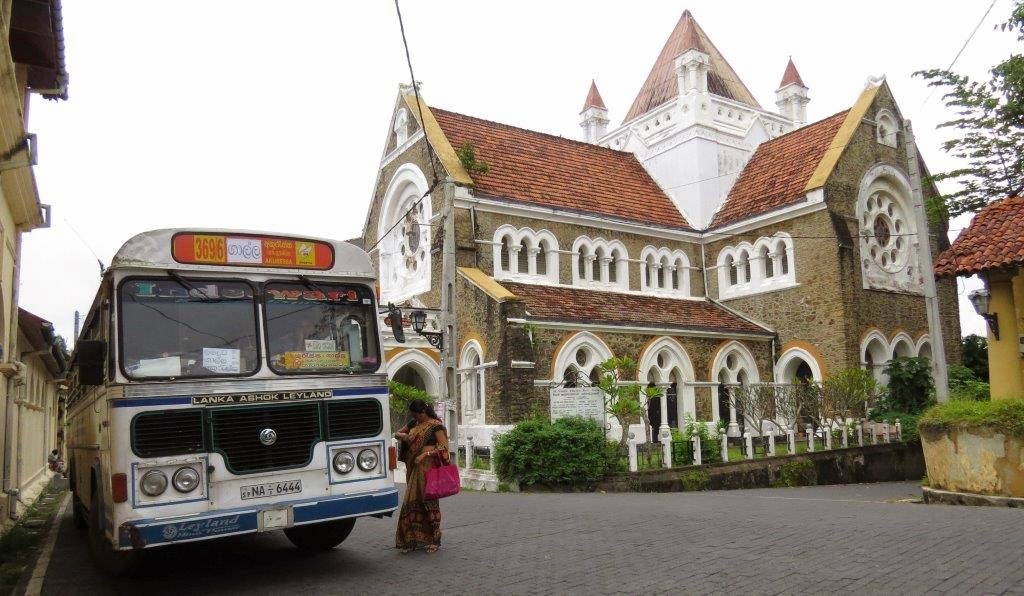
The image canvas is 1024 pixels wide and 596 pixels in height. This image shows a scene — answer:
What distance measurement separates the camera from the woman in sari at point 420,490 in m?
8.12

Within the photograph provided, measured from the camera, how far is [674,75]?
3139cm

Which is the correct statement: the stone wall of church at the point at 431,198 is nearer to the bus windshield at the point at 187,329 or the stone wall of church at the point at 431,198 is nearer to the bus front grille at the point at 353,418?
the bus front grille at the point at 353,418

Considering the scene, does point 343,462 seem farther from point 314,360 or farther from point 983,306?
point 983,306

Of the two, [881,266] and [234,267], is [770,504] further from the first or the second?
[881,266]

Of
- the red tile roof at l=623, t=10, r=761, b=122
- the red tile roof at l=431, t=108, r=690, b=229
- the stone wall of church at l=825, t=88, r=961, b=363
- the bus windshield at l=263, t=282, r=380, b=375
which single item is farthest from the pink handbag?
the red tile roof at l=623, t=10, r=761, b=122

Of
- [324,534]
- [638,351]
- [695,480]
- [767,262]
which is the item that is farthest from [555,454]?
[767,262]

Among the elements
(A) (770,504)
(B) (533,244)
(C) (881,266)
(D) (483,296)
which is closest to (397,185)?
(B) (533,244)

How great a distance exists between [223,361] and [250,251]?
102 centimetres

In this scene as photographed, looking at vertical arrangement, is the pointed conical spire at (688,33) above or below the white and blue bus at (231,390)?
above

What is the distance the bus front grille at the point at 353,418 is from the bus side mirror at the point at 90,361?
1.87m

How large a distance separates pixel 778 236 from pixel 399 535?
2071cm

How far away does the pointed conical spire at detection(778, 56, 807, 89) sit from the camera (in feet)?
112

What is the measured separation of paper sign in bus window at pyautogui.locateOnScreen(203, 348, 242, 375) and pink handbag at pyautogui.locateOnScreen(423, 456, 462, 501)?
216 cm

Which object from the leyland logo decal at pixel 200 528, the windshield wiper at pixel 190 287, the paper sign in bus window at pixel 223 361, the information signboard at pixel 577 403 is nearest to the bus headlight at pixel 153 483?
the leyland logo decal at pixel 200 528
